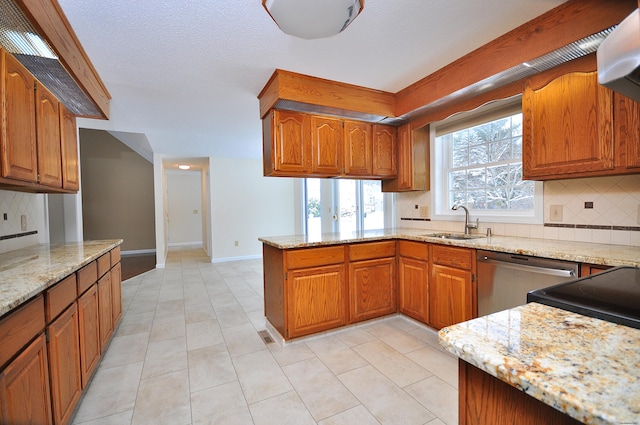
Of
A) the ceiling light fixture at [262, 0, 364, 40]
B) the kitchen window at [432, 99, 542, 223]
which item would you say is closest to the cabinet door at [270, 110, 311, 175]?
the ceiling light fixture at [262, 0, 364, 40]

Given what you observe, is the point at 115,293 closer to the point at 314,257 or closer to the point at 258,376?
the point at 258,376

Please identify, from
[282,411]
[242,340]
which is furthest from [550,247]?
[242,340]

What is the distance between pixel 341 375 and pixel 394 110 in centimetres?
258

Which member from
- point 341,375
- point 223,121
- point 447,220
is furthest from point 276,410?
point 223,121

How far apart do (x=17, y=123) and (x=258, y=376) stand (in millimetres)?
2156

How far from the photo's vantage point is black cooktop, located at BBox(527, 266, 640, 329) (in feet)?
2.36

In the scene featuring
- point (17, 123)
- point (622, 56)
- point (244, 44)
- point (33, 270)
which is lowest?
point (33, 270)

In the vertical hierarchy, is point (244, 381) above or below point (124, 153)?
below

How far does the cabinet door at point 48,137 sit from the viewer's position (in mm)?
1915

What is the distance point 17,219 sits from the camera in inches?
Result: 96.7

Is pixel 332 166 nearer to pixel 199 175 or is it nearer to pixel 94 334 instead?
pixel 94 334

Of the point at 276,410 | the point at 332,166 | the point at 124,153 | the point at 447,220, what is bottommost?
the point at 276,410

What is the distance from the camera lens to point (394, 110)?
3.11 metres

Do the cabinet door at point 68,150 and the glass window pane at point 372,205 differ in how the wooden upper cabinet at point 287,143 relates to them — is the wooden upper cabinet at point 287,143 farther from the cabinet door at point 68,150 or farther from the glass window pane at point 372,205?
the glass window pane at point 372,205
